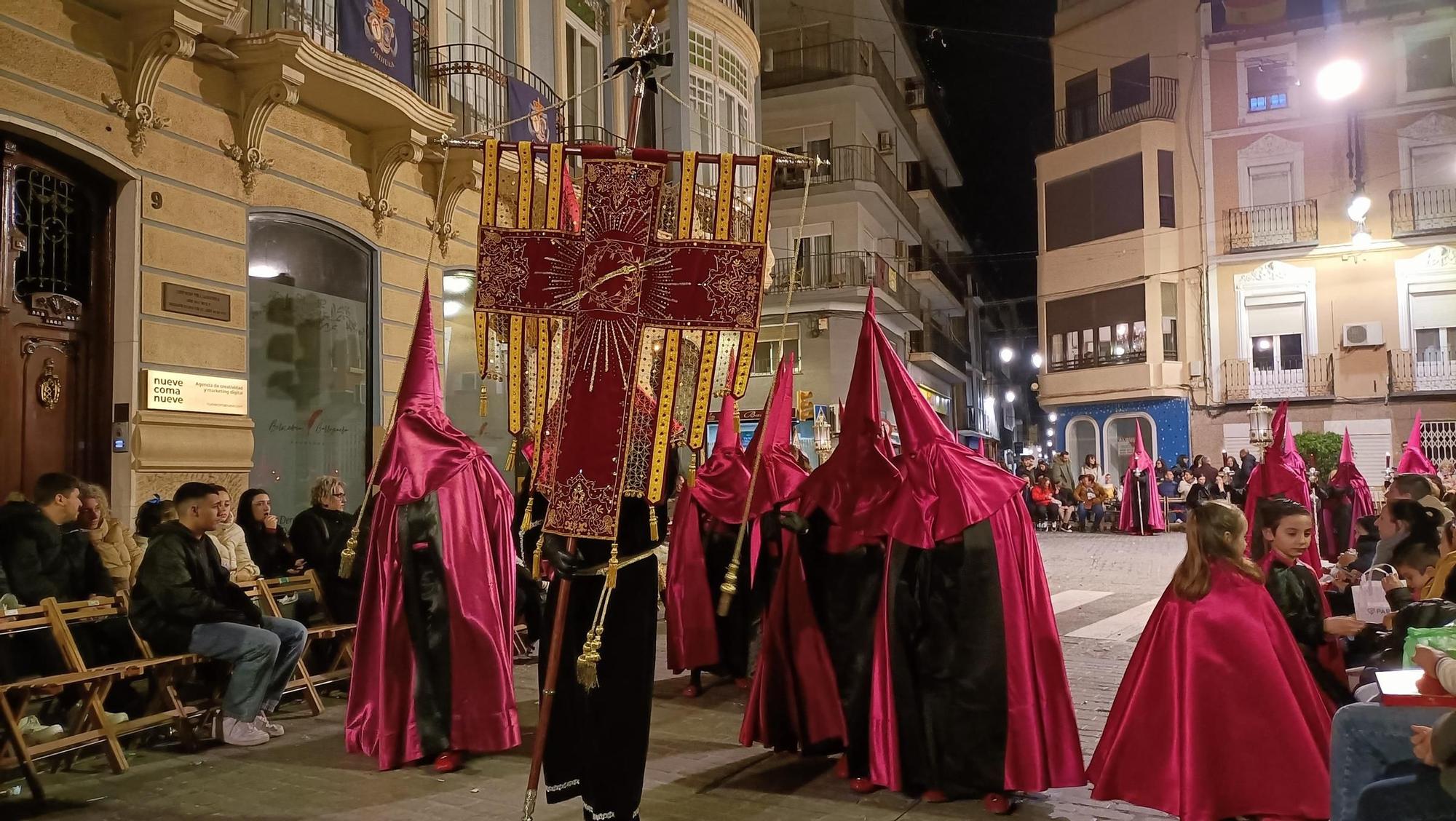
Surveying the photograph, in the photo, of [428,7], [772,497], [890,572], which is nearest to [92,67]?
[428,7]

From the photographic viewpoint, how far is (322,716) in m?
7.02

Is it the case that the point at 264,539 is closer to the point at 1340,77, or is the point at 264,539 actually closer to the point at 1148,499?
the point at 1340,77

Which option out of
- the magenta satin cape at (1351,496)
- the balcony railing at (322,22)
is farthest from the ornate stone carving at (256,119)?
the magenta satin cape at (1351,496)

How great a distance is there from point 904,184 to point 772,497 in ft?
90.1

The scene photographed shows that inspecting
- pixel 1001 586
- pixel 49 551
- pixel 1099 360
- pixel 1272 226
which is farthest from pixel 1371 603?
pixel 1099 360

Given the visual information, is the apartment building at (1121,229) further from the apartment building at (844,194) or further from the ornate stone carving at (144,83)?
the ornate stone carving at (144,83)

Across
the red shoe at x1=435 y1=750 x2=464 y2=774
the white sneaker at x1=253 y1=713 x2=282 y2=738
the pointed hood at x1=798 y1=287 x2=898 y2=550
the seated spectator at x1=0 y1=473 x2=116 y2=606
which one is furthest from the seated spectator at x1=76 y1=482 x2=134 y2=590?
the pointed hood at x1=798 y1=287 x2=898 y2=550

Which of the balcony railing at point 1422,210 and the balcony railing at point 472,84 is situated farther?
the balcony railing at point 1422,210

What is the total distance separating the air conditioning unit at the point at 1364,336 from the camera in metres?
27.2

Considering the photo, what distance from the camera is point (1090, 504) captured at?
24.5 metres

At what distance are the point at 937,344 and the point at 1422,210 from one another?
1371 cm

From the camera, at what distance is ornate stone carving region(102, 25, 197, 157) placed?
863cm

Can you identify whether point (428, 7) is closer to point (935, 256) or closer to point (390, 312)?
point (390, 312)

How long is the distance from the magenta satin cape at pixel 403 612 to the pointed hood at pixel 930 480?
2.39 m
